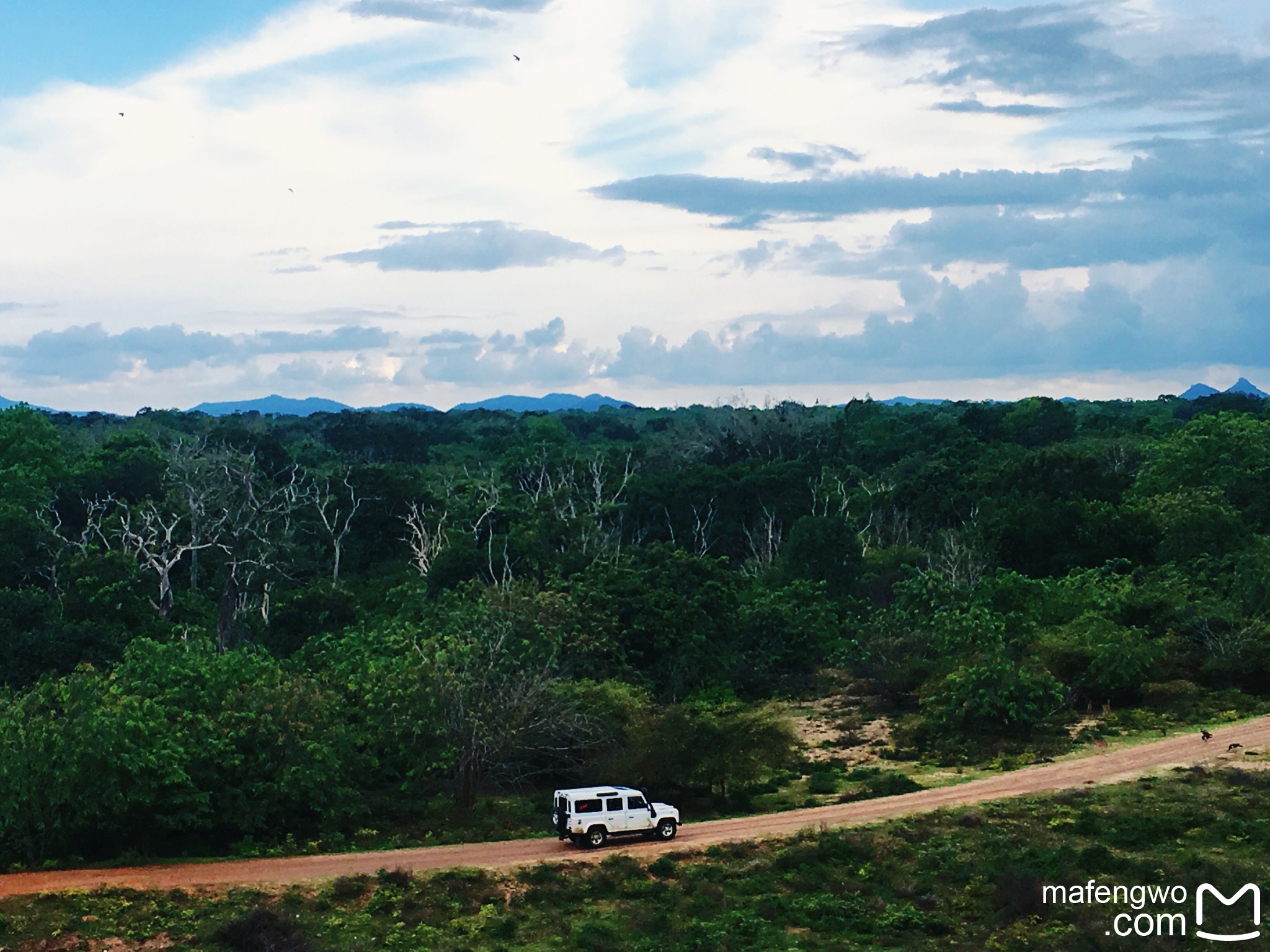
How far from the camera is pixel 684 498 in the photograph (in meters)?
74.2

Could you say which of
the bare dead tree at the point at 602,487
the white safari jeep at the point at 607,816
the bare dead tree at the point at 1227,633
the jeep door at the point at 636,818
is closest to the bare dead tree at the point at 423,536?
the bare dead tree at the point at 602,487

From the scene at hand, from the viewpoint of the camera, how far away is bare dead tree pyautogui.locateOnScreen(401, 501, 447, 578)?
6525 centimetres

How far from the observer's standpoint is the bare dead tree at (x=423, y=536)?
214 feet

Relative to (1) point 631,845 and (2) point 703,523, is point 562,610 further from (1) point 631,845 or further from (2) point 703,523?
(2) point 703,523

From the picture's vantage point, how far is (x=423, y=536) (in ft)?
215

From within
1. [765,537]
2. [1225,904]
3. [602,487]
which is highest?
[602,487]

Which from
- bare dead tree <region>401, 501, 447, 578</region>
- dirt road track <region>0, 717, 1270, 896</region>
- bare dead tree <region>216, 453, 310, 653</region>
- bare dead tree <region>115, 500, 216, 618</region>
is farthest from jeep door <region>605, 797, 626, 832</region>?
bare dead tree <region>401, 501, 447, 578</region>

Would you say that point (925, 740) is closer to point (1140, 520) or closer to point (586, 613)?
point (586, 613)

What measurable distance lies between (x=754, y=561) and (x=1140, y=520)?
1952 cm

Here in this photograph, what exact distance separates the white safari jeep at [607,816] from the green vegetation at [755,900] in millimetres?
1534

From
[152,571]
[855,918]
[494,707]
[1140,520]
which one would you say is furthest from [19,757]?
[1140,520]
